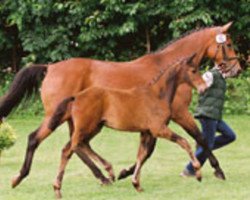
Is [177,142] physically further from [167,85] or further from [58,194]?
[58,194]

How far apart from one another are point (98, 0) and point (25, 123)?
146 inches

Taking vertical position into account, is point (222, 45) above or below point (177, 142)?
above

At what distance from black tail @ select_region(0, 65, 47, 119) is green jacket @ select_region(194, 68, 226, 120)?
80.7 inches

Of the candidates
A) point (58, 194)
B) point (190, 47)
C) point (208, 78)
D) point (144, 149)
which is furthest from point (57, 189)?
point (190, 47)

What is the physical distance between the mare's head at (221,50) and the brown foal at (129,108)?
118 centimetres

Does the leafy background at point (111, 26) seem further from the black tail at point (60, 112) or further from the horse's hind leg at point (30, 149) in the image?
the black tail at point (60, 112)

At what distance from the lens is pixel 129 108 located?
1071 cm

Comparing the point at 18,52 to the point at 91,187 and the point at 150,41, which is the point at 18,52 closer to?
the point at 150,41

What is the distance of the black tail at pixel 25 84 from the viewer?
1210 centimetres

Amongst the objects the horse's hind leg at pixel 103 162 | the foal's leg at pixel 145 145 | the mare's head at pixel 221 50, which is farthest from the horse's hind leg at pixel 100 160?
the mare's head at pixel 221 50

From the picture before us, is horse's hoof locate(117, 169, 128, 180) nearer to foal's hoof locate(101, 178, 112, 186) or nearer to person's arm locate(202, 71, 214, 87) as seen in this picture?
foal's hoof locate(101, 178, 112, 186)

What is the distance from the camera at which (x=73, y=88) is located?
11.9 meters

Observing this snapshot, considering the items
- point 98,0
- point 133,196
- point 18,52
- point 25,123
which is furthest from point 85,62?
point 18,52

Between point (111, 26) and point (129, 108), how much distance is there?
12.1m
